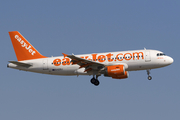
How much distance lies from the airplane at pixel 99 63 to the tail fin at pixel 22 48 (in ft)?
1.70

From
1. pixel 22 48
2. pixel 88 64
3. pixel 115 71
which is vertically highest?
pixel 22 48

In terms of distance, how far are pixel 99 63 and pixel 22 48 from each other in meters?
13.9

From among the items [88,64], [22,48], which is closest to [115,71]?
[88,64]

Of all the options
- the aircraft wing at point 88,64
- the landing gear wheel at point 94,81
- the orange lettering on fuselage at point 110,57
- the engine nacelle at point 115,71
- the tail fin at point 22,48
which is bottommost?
the landing gear wheel at point 94,81

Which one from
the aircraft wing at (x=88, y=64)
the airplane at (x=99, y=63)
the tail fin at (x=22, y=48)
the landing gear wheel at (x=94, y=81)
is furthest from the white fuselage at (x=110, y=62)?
the tail fin at (x=22, y=48)

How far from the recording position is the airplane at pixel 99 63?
158 ft

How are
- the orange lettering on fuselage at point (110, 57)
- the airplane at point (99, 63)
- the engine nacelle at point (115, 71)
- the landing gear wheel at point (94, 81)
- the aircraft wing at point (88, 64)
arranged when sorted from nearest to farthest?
the aircraft wing at point (88, 64) < the engine nacelle at point (115, 71) < the airplane at point (99, 63) < the orange lettering on fuselage at point (110, 57) < the landing gear wheel at point (94, 81)

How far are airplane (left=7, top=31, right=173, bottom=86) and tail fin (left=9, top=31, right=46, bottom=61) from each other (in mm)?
518

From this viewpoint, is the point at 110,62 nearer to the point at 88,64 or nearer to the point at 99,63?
the point at 99,63

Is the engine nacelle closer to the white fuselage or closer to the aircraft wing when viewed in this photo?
the white fuselage

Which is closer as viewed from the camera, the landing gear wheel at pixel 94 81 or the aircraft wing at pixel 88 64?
the aircraft wing at pixel 88 64

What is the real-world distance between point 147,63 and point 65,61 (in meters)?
12.1

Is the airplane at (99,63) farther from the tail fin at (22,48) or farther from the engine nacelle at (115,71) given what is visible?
the tail fin at (22,48)

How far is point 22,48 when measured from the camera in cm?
5447
